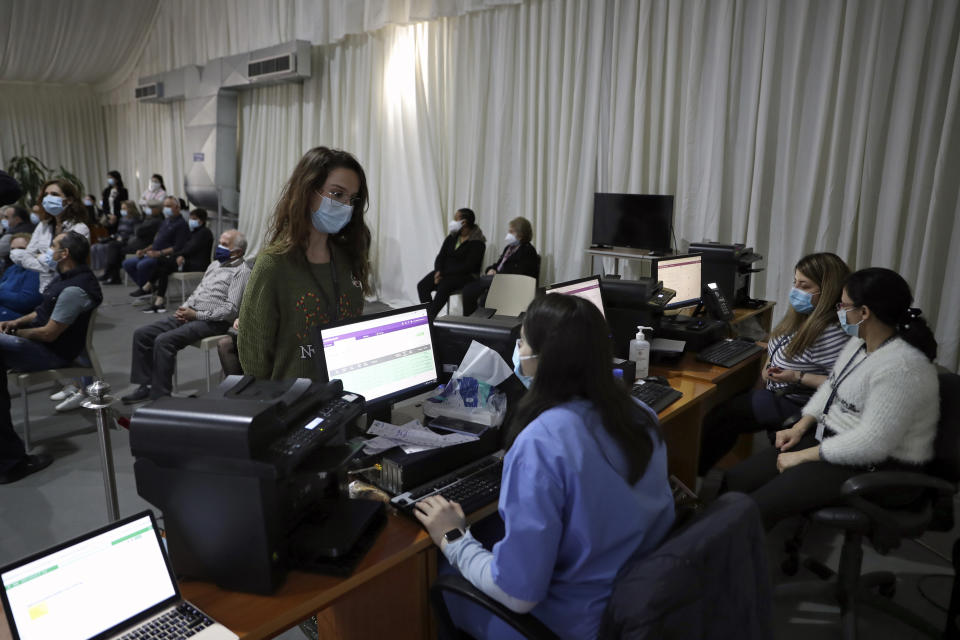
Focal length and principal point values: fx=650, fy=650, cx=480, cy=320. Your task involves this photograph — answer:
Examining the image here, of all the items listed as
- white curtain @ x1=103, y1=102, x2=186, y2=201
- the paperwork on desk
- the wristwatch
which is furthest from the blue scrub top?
white curtain @ x1=103, y1=102, x2=186, y2=201

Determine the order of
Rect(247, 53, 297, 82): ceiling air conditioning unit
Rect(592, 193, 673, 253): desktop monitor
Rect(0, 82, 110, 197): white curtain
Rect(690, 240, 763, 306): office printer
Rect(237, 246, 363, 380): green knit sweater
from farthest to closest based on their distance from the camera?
Rect(0, 82, 110, 197): white curtain, Rect(247, 53, 297, 82): ceiling air conditioning unit, Rect(592, 193, 673, 253): desktop monitor, Rect(690, 240, 763, 306): office printer, Rect(237, 246, 363, 380): green knit sweater

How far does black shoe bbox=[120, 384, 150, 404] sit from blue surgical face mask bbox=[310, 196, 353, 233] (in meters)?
2.57

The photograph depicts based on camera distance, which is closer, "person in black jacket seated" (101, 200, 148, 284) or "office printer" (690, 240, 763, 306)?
"office printer" (690, 240, 763, 306)

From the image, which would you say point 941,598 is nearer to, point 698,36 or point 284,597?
point 284,597

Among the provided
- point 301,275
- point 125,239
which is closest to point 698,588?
point 301,275

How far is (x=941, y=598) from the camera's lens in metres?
2.26

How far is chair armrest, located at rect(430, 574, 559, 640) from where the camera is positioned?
4.04 feet

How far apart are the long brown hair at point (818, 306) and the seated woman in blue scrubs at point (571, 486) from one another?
162cm

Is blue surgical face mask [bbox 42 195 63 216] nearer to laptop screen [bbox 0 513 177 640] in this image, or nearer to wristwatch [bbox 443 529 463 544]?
laptop screen [bbox 0 513 177 640]

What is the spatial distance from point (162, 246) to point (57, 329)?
4093 millimetres

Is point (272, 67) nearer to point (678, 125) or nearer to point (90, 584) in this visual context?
point (678, 125)

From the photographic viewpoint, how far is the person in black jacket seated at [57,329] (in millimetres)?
3164

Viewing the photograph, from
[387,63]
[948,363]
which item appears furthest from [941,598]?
[387,63]

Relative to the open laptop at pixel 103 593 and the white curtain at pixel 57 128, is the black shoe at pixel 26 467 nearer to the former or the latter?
the open laptop at pixel 103 593
